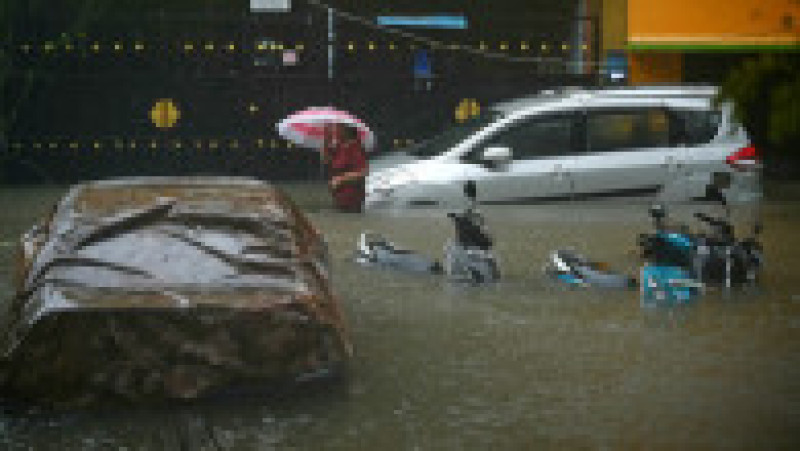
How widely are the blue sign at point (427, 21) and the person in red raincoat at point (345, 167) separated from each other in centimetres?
595

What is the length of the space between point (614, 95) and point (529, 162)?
142cm

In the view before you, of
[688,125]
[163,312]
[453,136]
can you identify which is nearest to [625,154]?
[688,125]

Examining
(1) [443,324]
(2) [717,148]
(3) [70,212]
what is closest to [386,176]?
(2) [717,148]

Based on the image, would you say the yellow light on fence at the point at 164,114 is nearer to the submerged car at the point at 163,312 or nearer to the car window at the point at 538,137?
the car window at the point at 538,137

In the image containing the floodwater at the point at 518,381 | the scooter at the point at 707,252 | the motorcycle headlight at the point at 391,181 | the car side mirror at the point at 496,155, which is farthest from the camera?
the motorcycle headlight at the point at 391,181

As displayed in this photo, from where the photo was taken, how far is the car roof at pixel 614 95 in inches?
813

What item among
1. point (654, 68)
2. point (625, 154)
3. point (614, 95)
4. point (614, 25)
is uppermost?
point (614, 25)

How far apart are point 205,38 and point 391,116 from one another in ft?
9.79

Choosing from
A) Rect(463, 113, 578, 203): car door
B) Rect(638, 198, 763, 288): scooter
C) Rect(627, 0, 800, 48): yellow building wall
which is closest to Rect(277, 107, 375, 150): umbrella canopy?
Rect(463, 113, 578, 203): car door

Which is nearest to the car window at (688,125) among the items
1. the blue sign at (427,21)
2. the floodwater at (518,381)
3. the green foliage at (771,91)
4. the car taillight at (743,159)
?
the car taillight at (743,159)

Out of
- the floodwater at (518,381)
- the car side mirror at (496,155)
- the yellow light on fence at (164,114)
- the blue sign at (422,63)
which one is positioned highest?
the blue sign at (422,63)

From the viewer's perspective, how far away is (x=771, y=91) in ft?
20.7

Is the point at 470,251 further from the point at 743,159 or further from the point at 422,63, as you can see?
the point at 422,63

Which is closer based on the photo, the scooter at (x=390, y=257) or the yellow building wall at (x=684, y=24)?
the scooter at (x=390, y=257)
